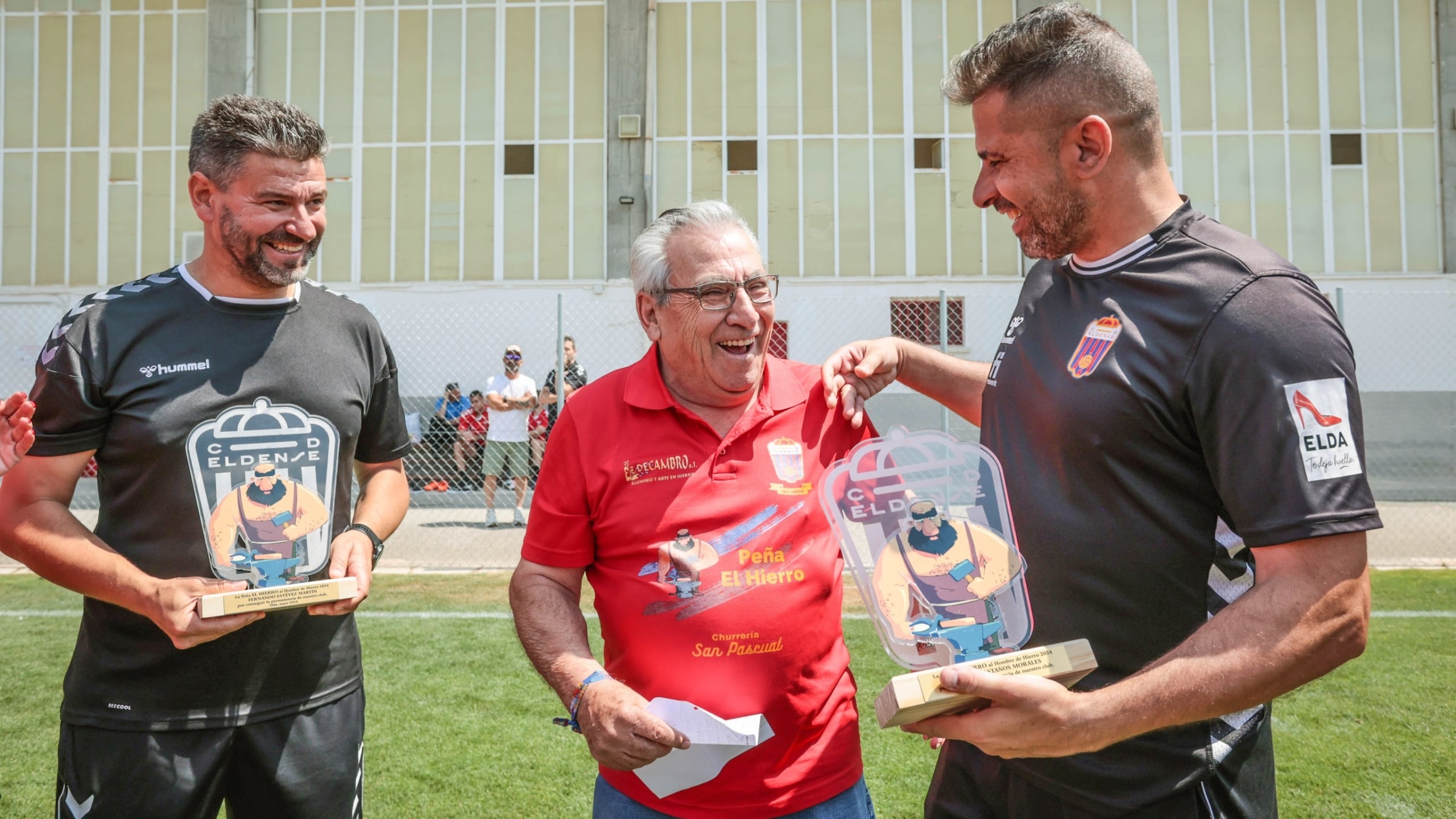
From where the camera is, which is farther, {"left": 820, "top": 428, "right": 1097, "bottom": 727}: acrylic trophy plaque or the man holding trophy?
{"left": 820, "top": 428, "right": 1097, "bottom": 727}: acrylic trophy plaque

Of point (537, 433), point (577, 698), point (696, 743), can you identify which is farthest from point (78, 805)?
point (537, 433)

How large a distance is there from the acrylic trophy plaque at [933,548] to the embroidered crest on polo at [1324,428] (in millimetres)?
457

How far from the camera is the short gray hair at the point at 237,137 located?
236 cm

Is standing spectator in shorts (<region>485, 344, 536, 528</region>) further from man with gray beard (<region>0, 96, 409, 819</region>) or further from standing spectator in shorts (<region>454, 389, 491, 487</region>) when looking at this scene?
man with gray beard (<region>0, 96, 409, 819</region>)

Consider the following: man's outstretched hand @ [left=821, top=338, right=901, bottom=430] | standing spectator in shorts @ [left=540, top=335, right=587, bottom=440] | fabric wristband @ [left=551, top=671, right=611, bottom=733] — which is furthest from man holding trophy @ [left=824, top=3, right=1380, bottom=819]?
→ standing spectator in shorts @ [left=540, top=335, right=587, bottom=440]

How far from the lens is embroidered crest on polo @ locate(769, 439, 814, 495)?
2170 mm

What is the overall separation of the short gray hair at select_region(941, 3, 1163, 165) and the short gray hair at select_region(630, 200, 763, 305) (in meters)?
0.72

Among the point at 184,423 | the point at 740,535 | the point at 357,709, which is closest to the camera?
the point at 740,535

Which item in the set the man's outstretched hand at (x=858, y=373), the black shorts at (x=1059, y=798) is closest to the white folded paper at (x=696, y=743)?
the black shorts at (x=1059, y=798)

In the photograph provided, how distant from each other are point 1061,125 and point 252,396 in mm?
1936

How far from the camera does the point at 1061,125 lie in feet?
5.75

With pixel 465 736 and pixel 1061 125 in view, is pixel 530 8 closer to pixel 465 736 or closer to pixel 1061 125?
pixel 465 736

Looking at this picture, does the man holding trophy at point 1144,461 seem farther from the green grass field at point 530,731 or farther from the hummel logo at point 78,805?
the green grass field at point 530,731

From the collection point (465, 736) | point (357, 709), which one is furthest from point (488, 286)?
point (357, 709)
